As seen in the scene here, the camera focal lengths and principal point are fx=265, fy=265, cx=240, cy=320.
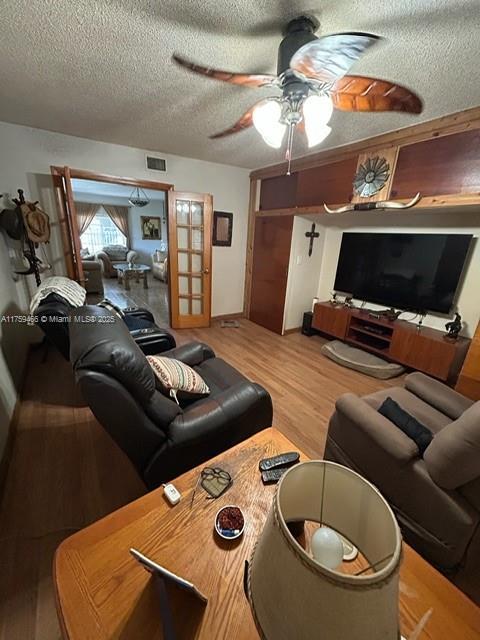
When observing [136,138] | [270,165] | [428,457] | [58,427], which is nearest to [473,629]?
[428,457]

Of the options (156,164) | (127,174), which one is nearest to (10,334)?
(127,174)

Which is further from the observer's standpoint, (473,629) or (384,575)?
(473,629)

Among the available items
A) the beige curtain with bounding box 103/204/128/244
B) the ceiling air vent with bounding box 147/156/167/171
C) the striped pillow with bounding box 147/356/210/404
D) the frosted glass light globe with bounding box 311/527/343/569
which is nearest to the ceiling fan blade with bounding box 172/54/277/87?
the striped pillow with bounding box 147/356/210/404

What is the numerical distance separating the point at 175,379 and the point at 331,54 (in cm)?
163

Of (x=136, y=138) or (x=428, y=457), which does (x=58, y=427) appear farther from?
(x=136, y=138)

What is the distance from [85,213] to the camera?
27.2 ft

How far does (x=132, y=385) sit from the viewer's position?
110 centimetres

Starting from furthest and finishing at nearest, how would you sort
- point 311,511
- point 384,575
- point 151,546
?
point 151,546
point 311,511
point 384,575

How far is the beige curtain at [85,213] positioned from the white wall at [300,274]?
294 inches

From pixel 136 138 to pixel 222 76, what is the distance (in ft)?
6.98

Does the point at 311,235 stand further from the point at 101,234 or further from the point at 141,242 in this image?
the point at 101,234

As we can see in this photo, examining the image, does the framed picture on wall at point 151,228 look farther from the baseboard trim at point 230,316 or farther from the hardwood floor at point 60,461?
the hardwood floor at point 60,461

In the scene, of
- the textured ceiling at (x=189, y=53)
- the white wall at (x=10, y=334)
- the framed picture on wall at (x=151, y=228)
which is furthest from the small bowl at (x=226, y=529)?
the framed picture on wall at (x=151, y=228)

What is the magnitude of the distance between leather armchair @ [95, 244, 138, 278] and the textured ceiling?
5626 mm
